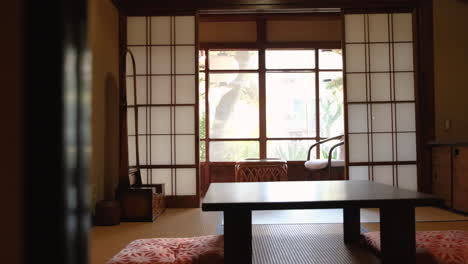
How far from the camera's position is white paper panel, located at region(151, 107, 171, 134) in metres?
4.24

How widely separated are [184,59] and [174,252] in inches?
116

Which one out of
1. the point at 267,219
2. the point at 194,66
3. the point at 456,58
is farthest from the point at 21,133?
the point at 456,58

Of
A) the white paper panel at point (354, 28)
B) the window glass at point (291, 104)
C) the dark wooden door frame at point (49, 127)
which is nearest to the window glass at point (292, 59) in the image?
the window glass at point (291, 104)

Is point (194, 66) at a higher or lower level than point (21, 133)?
higher

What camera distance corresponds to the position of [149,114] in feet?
13.9

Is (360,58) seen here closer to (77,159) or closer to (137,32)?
(137,32)

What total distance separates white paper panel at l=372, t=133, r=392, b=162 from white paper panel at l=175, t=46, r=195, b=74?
2491 millimetres

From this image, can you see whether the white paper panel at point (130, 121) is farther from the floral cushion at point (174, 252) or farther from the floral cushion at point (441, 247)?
the floral cushion at point (441, 247)

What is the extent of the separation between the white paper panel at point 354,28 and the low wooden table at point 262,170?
6.00 ft

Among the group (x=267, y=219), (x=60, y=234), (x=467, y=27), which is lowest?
(x=267, y=219)

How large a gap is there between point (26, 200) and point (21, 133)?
0.05 meters

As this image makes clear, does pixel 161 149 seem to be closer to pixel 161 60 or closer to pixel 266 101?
pixel 161 60

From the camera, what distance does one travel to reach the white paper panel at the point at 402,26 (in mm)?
4242

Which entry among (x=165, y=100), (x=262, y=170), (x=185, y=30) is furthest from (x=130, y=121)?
(x=262, y=170)
